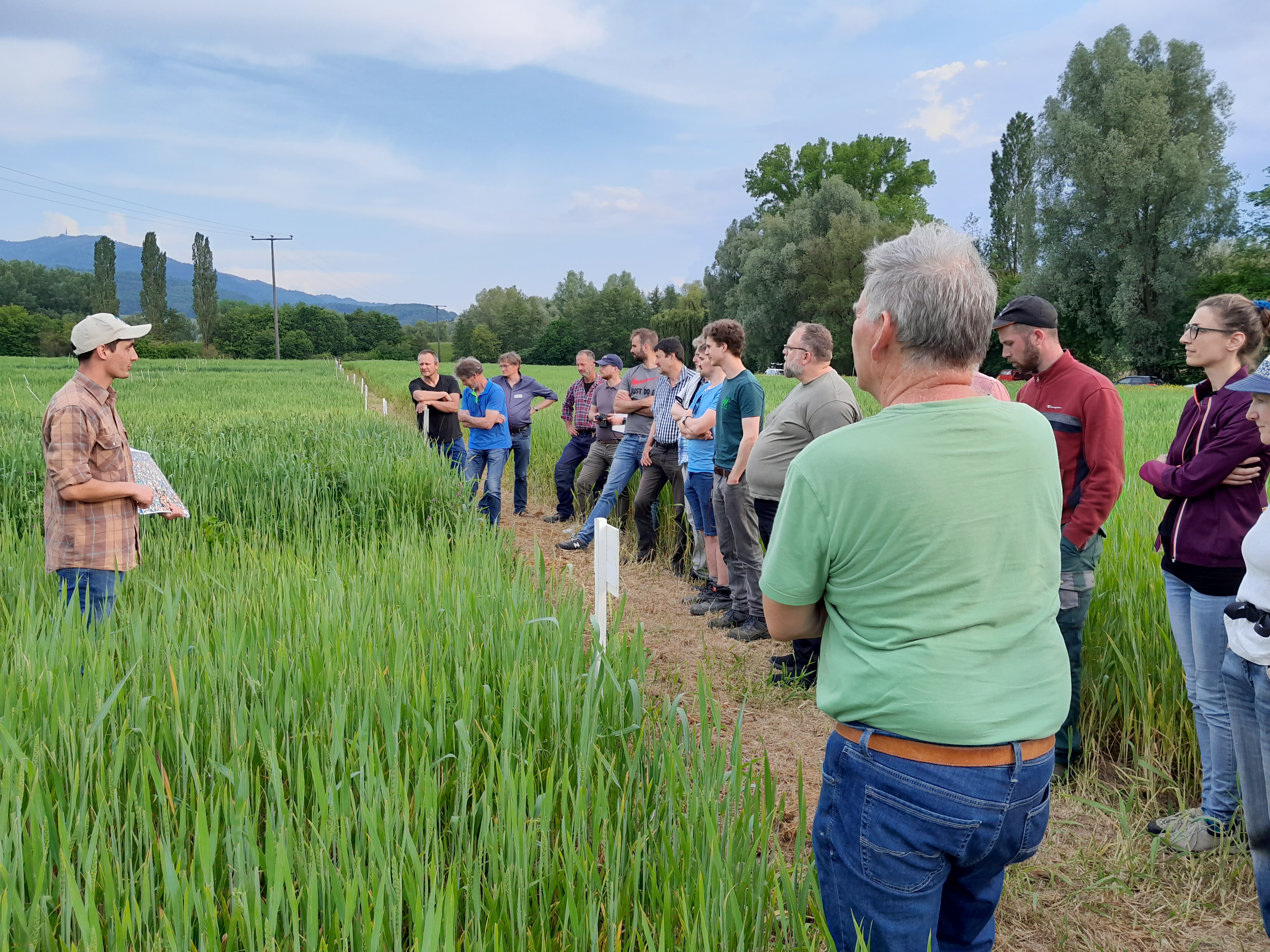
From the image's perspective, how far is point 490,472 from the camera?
8.19 m

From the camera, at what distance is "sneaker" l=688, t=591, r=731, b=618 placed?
19.4 ft

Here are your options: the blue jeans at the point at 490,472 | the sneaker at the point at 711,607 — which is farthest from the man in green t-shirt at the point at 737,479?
the blue jeans at the point at 490,472

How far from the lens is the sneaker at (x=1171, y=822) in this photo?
9.16ft

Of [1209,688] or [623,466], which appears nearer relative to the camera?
[1209,688]

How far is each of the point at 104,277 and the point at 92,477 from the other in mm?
104073

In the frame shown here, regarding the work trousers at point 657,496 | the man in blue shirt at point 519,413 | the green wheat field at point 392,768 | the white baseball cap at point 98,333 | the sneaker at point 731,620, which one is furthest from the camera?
the man in blue shirt at point 519,413

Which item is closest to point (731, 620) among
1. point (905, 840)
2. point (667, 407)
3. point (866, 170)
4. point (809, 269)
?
point (667, 407)

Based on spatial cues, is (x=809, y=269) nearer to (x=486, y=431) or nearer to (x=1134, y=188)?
(x=1134, y=188)

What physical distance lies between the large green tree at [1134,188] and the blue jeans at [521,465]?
94.0 feet

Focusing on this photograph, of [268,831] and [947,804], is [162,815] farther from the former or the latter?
[947,804]

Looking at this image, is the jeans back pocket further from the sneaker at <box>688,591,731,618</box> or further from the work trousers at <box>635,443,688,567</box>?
the work trousers at <box>635,443,688,567</box>

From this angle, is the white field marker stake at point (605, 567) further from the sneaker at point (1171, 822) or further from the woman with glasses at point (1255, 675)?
the sneaker at point (1171, 822)

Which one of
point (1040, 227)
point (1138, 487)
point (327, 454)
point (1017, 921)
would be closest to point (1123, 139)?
point (1040, 227)

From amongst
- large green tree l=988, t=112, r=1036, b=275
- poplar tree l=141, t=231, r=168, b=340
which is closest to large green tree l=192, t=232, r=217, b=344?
poplar tree l=141, t=231, r=168, b=340
